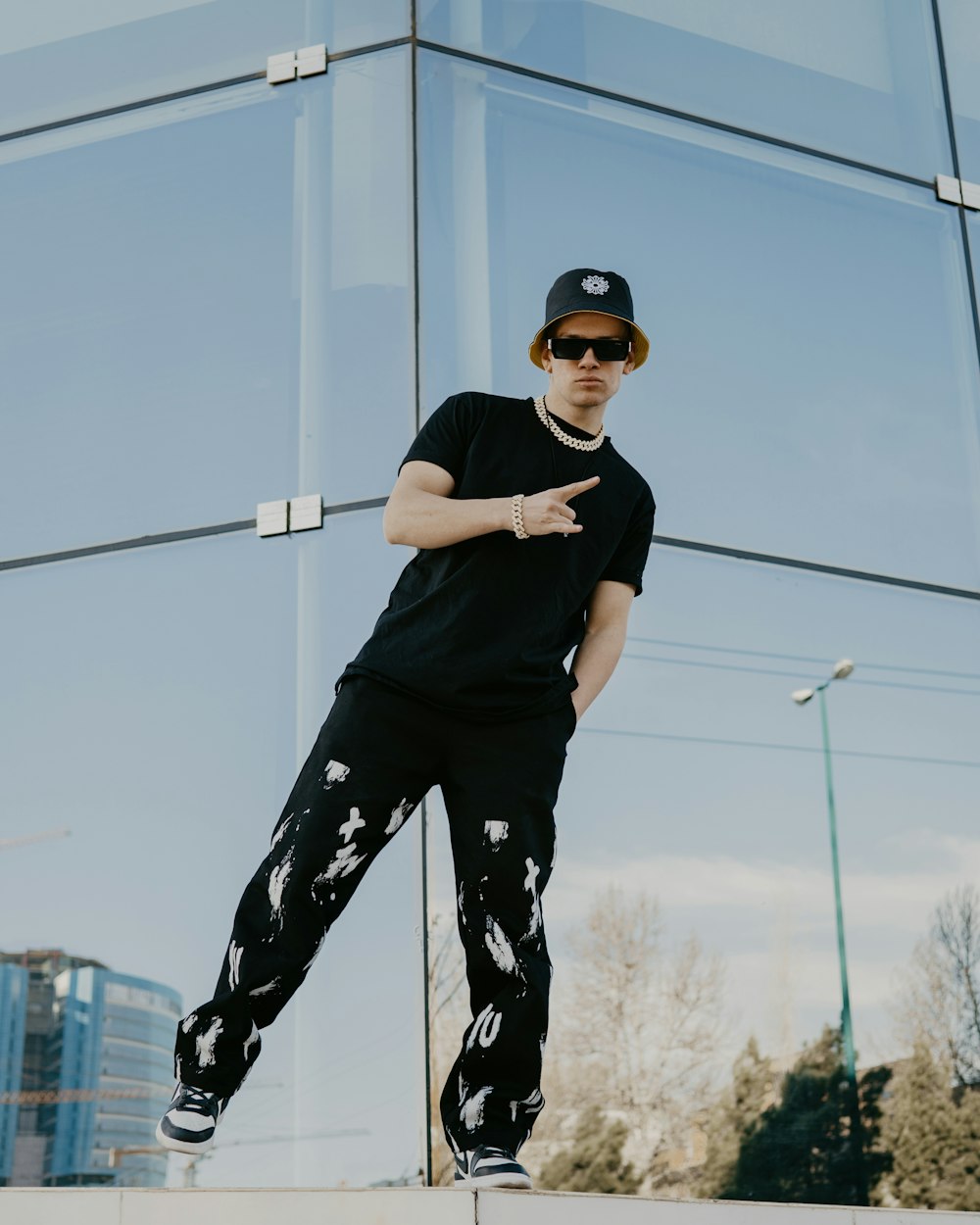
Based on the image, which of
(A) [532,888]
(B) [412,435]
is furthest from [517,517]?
(B) [412,435]

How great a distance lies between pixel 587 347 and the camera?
9.68ft

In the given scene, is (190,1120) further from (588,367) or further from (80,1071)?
(80,1071)

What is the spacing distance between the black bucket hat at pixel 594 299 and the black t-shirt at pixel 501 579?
0.20 metres

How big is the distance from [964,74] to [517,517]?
207 inches

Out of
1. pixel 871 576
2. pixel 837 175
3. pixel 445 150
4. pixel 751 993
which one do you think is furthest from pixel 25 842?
pixel 837 175

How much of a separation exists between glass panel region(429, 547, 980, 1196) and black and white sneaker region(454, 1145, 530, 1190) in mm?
2079

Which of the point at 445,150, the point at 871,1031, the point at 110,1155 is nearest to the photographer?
the point at 110,1155

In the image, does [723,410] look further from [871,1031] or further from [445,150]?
[871,1031]

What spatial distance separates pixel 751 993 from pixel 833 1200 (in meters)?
0.74

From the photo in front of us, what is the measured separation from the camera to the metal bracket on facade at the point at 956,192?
6.63 m

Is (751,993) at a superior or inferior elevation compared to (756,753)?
inferior

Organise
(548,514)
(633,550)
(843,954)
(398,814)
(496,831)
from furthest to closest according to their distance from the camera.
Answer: (843,954), (633,550), (398,814), (496,831), (548,514)

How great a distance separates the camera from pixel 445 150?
5.65 m

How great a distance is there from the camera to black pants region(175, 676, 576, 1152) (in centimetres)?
271
